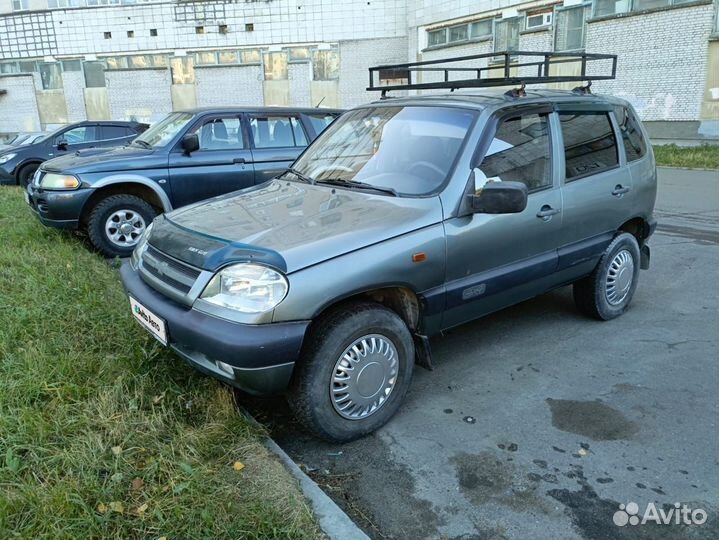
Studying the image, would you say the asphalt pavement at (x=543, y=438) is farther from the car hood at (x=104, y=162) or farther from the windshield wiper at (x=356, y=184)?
the car hood at (x=104, y=162)

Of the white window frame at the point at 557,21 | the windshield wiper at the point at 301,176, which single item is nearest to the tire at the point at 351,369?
the windshield wiper at the point at 301,176

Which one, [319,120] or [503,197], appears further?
[319,120]

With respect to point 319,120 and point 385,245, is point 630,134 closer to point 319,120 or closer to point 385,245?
point 385,245

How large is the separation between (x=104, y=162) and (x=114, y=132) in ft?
26.1

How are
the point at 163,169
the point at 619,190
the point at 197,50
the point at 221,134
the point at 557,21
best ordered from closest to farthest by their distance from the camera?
the point at 619,190, the point at 163,169, the point at 221,134, the point at 557,21, the point at 197,50

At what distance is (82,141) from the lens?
1295 cm

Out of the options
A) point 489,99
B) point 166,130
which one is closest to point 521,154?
point 489,99

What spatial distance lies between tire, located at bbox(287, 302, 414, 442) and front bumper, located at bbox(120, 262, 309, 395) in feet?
0.42

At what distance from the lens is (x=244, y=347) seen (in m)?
2.58

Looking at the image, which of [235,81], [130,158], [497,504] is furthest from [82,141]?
[235,81]

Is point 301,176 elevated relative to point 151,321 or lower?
elevated

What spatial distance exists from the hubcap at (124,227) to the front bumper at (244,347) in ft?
13.2

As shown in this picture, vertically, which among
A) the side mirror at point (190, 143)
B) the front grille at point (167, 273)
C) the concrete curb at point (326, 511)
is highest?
the side mirror at point (190, 143)

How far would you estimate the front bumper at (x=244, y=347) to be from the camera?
2.60 meters
